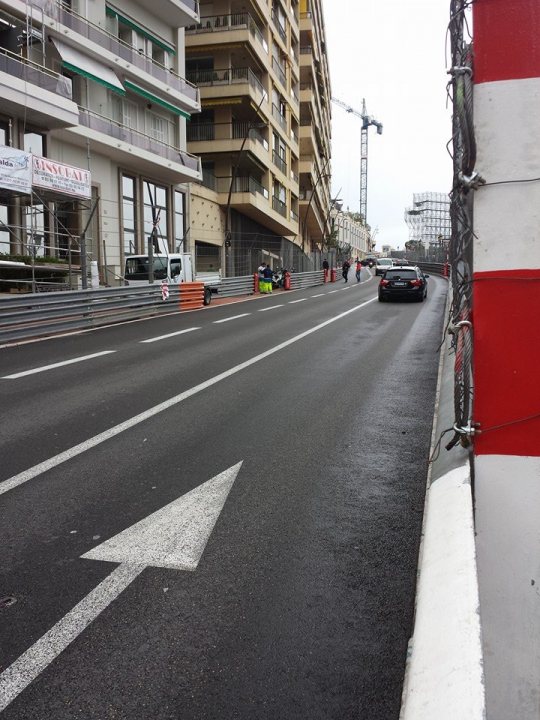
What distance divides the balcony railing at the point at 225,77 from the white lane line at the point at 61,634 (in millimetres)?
39544

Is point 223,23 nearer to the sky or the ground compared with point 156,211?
nearer to the sky

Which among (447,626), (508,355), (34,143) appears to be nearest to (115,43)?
(34,143)

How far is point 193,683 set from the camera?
239 cm

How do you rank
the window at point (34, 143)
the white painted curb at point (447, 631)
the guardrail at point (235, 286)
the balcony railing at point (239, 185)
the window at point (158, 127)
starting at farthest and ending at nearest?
the balcony railing at point (239, 185) < the window at point (158, 127) < the guardrail at point (235, 286) < the window at point (34, 143) < the white painted curb at point (447, 631)

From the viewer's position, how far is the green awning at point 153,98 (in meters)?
28.7

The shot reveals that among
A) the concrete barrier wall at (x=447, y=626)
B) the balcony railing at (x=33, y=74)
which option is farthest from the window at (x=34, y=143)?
the concrete barrier wall at (x=447, y=626)

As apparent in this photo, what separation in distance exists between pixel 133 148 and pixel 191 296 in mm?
10361

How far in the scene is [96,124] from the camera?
25766 millimetres

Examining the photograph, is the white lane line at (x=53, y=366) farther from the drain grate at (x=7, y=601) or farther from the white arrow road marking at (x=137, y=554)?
the drain grate at (x=7, y=601)

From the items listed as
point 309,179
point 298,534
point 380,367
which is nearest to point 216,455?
point 298,534

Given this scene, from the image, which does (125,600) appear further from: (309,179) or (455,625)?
(309,179)

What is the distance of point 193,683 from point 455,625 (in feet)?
3.76

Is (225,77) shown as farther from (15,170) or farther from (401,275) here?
(15,170)

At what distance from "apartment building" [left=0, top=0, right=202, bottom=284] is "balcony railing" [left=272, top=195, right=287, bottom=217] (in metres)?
13.3
